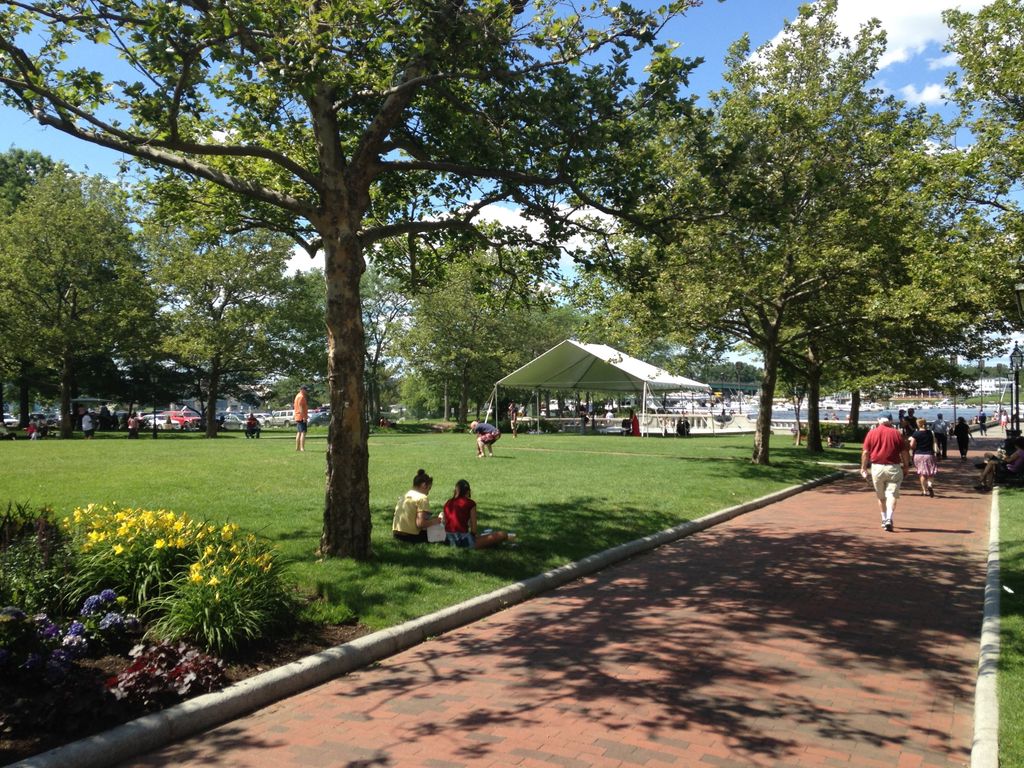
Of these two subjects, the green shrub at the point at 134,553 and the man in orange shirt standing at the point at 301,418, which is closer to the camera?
the green shrub at the point at 134,553

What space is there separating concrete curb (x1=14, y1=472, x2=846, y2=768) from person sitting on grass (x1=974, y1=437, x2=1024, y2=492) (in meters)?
13.0

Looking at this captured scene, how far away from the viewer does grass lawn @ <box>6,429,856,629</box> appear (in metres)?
8.01

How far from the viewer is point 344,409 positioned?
846 cm

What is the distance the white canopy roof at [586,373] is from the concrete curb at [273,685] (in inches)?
1071

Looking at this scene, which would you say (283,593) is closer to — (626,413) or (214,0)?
(214,0)

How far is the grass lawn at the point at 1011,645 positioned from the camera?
4.36 m

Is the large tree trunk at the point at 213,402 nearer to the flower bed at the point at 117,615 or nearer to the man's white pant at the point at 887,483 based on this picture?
the flower bed at the point at 117,615

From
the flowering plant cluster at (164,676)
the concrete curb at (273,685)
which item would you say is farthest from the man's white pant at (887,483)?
the flowering plant cluster at (164,676)

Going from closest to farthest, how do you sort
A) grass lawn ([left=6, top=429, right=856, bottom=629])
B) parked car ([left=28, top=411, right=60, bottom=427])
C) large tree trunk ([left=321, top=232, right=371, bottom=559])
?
grass lawn ([left=6, top=429, right=856, bottom=629]) → large tree trunk ([left=321, top=232, right=371, bottom=559]) → parked car ([left=28, top=411, right=60, bottom=427])

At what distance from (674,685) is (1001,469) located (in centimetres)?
1608

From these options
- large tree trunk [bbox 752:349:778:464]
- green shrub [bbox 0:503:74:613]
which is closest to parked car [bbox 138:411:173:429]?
large tree trunk [bbox 752:349:778:464]

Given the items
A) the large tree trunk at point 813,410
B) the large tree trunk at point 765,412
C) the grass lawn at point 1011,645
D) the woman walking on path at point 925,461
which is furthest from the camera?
the large tree trunk at point 813,410

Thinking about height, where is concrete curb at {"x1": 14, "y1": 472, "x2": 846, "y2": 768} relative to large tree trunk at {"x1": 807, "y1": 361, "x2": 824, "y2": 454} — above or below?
below

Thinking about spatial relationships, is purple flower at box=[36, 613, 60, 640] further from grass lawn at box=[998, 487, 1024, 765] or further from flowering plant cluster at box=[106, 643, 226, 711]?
grass lawn at box=[998, 487, 1024, 765]
